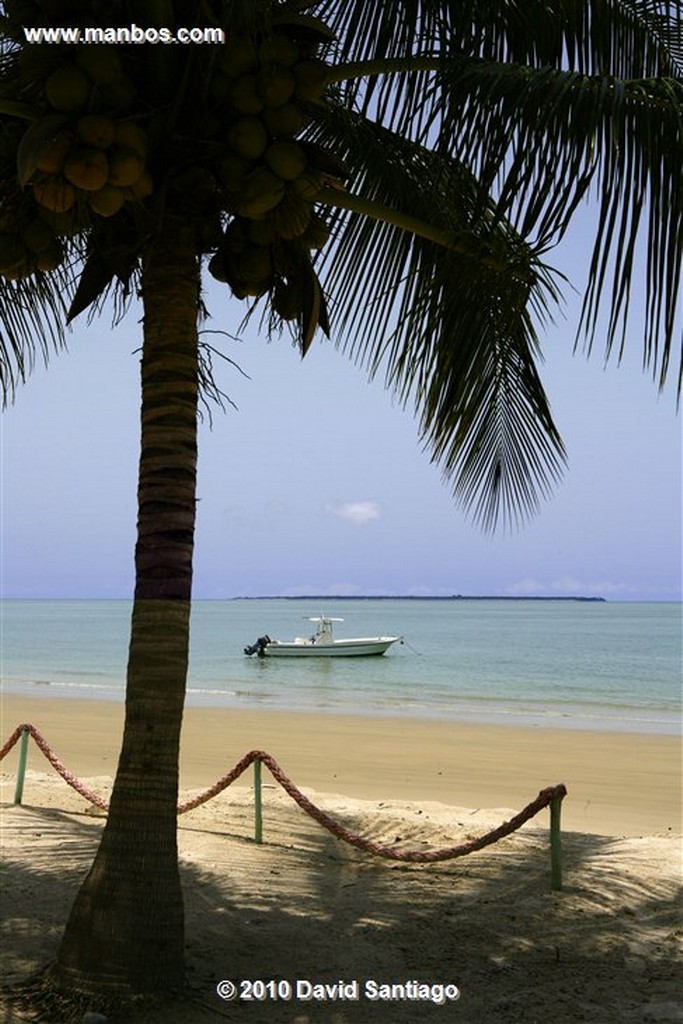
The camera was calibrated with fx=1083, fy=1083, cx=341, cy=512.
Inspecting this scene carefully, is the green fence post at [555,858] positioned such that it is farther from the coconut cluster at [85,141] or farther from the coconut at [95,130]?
the coconut at [95,130]

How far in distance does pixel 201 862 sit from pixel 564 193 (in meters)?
5.40

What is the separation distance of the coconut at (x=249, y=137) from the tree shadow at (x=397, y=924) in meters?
3.82

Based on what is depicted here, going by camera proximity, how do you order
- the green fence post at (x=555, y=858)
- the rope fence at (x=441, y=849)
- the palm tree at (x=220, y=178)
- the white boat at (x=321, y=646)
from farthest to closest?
1. the white boat at (x=321, y=646)
2. the green fence post at (x=555, y=858)
3. the rope fence at (x=441, y=849)
4. the palm tree at (x=220, y=178)

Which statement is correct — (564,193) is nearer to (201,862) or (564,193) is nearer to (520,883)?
(520,883)

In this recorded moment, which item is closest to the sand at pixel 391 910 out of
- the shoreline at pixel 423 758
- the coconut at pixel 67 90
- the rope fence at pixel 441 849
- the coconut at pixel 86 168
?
the rope fence at pixel 441 849

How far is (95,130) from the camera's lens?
4312mm

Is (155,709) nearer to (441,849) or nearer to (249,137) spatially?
(249,137)

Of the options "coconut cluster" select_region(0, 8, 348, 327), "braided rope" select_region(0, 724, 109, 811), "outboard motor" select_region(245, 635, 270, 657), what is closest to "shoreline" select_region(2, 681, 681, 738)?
"outboard motor" select_region(245, 635, 270, 657)

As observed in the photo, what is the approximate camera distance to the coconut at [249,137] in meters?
4.54

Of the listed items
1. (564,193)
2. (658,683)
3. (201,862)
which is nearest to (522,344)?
A: (564,193)

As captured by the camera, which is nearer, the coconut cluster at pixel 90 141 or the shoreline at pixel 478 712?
the coconut cluster at pixel 90 141

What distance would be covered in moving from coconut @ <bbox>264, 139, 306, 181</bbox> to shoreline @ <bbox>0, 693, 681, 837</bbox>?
727 cm

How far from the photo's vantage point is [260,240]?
495 centimetres

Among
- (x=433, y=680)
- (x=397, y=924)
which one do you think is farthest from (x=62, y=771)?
(x=433, y=680)
